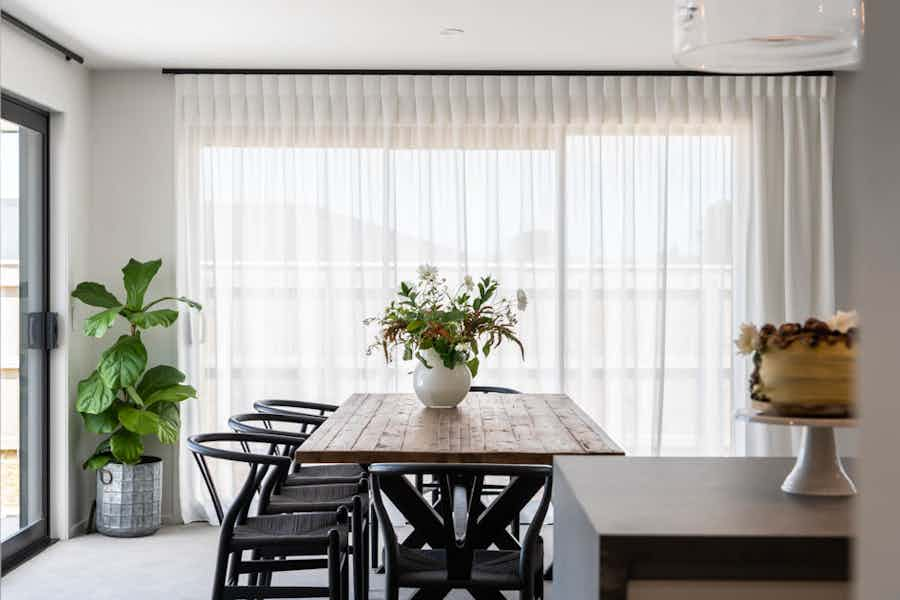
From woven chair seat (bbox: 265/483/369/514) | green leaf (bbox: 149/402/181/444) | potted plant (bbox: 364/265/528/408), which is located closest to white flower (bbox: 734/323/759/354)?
woven chair seat (bbox: 265/483/369/514)

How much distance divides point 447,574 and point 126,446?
9.40 feet

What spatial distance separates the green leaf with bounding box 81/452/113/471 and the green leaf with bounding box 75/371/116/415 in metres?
0.27

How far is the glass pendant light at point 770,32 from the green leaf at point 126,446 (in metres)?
3.78

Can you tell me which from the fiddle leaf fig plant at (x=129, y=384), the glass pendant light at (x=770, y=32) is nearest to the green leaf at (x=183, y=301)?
the fiddle leaf fig plant at (x=129, y=384)

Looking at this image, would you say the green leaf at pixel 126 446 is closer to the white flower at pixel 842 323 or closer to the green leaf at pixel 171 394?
the green leaf at pixel 171 394

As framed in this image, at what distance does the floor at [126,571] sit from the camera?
4254 mm

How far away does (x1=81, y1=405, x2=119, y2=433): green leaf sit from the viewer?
5059 millimetres

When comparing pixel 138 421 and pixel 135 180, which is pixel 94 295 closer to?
pixel 138 421

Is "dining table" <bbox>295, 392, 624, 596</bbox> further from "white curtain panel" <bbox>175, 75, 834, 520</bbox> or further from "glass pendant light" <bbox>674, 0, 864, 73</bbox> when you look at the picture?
"white curtain panel" <bbox>175, 75, 834, 520</bbox>

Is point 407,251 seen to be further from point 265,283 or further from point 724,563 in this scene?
point 724,563

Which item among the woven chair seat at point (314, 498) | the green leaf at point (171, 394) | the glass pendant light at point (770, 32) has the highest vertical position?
the glass pendant light at point (770, 32)

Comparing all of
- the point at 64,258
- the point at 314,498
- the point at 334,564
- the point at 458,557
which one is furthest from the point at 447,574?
the point at 64,258

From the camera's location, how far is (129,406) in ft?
16.8

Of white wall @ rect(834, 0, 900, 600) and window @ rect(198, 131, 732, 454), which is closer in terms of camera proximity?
white wall @ rect(834, 0, 900, 600)
